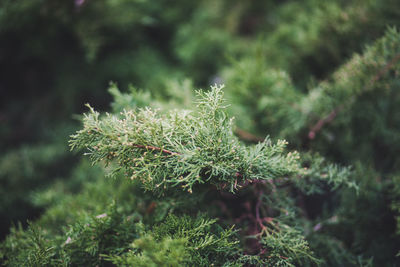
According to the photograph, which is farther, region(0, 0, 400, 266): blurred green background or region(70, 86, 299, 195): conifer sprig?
region(0, 0, 400, 266): blurred green background

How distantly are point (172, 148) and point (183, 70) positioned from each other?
4.06 ft

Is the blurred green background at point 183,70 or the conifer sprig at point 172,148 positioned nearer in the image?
the conifer sprig at point 172,148

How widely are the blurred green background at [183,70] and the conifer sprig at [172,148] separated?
1.47 feet

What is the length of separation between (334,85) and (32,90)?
198cm

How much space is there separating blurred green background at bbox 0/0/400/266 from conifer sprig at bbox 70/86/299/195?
0.45 m

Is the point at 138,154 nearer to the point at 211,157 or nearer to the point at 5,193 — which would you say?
the point at 211,157

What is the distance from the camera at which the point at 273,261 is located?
0.60 m

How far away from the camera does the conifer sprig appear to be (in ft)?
1.77

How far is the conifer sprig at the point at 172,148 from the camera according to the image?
54 cm

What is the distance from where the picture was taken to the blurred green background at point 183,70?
1.03m

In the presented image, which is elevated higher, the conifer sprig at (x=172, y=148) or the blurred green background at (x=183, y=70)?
the blurred green background at (x=183, y=70)

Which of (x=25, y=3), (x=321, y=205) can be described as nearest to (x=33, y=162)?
(x=25, y=3)

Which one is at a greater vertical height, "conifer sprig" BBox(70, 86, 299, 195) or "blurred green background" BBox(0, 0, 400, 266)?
"blurred green background" BBox(0, 0, 400, 266)

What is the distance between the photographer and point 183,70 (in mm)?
1712
